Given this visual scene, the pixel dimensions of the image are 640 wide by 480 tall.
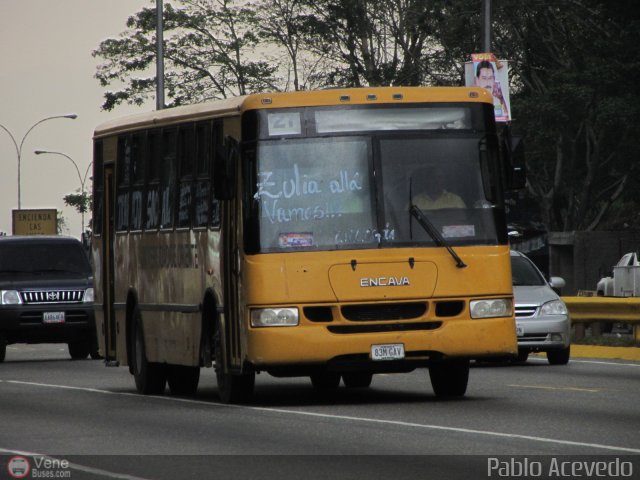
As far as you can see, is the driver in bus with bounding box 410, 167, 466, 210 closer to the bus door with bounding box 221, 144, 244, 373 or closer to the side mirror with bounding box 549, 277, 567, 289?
the bus door with bounding box 221, 144, 244, 373

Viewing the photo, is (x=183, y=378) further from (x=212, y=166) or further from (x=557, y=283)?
(x=557, y=283)

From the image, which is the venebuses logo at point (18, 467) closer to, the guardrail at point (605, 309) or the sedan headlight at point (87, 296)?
the guardrail at point (605, 309)

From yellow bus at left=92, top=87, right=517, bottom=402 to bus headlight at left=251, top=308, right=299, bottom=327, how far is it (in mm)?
13

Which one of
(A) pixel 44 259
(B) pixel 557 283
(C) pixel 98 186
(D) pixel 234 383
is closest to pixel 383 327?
(D) pixel 234 383

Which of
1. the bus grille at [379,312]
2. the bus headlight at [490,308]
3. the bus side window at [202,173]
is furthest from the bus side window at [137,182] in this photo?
the bus headlight at [490,308]

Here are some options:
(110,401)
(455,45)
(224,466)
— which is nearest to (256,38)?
(455,45)

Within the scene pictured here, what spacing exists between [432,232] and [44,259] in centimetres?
1468

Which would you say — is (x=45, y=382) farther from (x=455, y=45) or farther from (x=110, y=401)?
(x=455, y=45)

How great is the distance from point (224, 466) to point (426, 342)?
5.26m

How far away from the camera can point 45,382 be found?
2277 cm

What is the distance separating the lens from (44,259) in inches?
1206

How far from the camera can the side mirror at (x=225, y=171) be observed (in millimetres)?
16984

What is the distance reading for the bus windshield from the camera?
1691 centimetres

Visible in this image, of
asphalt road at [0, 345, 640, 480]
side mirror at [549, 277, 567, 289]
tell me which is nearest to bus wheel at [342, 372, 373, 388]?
asphalt road at [0, 345, 640, 480]
